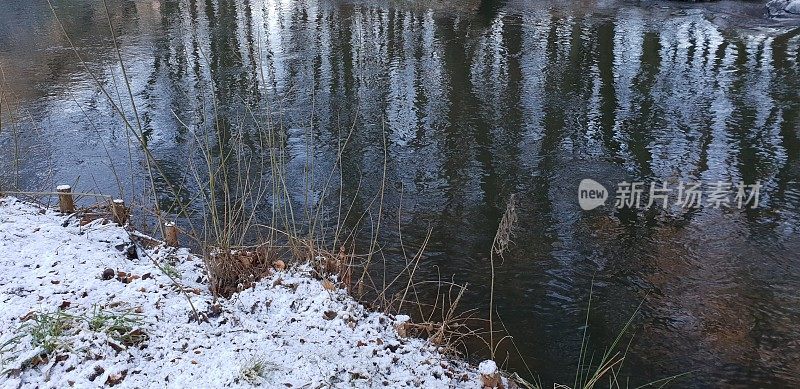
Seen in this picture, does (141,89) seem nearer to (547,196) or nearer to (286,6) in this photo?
(547,196)

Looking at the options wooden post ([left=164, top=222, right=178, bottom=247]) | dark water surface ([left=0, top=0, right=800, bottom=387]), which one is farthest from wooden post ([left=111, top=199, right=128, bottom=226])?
dark water surface ([left=0, top=0, right=800, bottom=387])

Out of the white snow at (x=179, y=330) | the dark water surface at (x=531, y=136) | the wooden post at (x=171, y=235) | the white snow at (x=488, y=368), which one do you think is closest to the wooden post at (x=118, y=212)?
the white snow at (x=179, y=330)

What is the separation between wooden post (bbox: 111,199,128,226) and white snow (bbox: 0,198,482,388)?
205mm

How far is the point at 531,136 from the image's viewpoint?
6.59 meters

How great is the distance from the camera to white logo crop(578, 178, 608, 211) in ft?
17.5

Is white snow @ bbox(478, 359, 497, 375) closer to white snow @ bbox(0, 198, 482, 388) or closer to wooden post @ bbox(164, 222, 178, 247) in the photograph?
white snow @ bbox(0, 198, 482, 388)

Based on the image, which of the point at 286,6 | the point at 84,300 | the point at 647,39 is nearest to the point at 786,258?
the point at 84,300

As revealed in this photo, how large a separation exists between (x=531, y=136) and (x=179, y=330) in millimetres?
4490

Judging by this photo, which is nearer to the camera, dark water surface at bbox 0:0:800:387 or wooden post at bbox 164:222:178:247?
wooden post at bbox 164:222:178:247

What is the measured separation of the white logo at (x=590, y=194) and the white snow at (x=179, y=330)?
254 cm

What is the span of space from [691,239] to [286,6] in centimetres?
1115

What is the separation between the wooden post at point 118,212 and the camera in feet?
12.8

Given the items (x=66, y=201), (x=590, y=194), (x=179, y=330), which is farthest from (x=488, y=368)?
(x=590, y=194)

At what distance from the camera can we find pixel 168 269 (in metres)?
3.27
